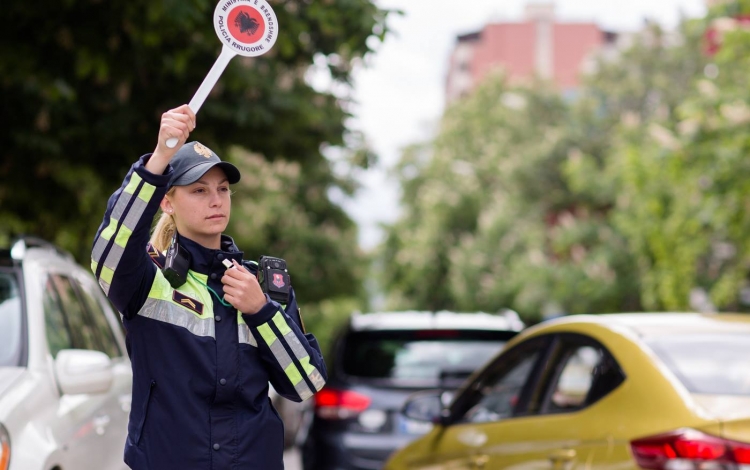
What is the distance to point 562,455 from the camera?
4.78 metres

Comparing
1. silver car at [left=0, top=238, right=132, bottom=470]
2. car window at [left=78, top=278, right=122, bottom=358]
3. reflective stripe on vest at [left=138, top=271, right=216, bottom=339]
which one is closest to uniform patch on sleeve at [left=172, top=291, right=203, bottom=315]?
reflective stripe on vest at [left=138, top=271, right=216, bottom=339]


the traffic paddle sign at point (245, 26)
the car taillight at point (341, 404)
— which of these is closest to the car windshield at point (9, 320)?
the traffic paddle sign at point (245, 26)

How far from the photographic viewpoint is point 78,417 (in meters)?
4.75

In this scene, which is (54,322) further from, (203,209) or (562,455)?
(562,455)

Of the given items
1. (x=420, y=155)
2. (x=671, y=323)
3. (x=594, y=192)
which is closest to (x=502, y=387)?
(x=671, y=323)

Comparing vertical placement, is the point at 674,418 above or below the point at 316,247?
above

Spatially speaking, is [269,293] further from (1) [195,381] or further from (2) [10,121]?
(2) [10,121]

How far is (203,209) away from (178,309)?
1.00ft

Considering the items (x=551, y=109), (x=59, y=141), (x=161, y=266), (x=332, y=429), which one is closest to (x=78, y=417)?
(x=161, y=266)

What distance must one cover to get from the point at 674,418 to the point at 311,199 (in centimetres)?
2617

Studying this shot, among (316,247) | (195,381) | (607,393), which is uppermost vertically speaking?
(195,381)

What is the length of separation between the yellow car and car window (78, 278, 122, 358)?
1.64m

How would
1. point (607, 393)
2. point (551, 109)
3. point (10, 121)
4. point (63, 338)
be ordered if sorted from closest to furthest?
point (607, 393)
point (63, 338)
point (10, 121)
point (551, 109)

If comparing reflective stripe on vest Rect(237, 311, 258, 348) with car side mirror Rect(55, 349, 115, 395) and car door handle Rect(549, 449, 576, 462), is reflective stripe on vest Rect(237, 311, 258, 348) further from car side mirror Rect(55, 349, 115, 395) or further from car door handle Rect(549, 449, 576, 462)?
car door handle Rect(549, 449, 576, 462)
